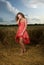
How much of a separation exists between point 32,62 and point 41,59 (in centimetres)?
30

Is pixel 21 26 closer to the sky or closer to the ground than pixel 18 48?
closer to the sky

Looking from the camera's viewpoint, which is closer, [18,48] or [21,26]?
[21,26]

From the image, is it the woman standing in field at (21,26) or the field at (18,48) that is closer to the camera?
the field at (18,48)

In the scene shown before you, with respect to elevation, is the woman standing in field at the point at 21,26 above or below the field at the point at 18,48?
above

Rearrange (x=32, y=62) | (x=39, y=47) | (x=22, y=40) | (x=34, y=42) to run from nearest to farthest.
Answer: (x=32, y=62)
(x=22, y=40)
(x=39, y=47)
(x=34, y=42)

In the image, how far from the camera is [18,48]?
746 cm

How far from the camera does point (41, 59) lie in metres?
6.61

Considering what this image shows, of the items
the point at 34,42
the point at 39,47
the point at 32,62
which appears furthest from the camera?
the point at 34,42

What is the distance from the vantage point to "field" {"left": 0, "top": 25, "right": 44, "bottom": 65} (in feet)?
21.4

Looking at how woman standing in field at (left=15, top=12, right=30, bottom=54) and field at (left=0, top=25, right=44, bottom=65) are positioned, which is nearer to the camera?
Result: field at (left=0, top=25, right=44, bottom=65)

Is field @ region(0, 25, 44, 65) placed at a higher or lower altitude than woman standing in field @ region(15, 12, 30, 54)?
lower

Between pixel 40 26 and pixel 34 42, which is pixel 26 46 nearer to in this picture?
pixel 34 42

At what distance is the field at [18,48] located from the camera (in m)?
6.52

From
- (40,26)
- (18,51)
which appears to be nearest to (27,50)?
(18,51)
